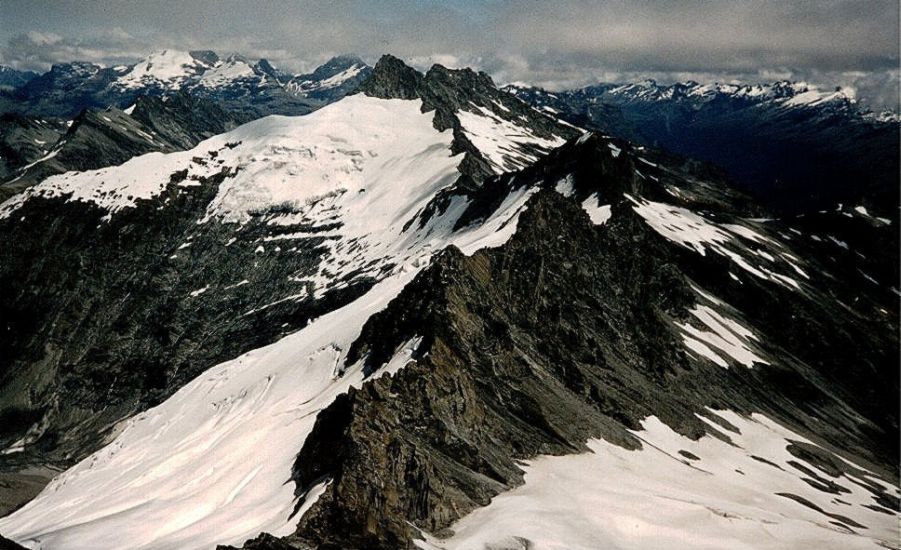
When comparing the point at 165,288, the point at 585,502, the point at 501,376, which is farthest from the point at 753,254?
the point at 165,288

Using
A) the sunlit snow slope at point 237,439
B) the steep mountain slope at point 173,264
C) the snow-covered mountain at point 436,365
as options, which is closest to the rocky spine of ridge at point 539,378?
the snow-covered mountain at point 436,365

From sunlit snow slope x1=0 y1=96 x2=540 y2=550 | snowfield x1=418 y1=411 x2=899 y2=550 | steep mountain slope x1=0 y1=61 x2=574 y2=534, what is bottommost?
snowfield x1=418 y1=411 x2=899 y2=550

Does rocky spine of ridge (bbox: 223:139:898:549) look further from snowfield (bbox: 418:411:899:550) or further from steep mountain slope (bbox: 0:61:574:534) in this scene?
steep mountain slope (bbox: 0:61:574:534)

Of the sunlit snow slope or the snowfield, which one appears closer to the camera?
the snowfield

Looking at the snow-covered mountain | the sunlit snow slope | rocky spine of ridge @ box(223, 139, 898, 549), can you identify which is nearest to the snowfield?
the snow-covered mountain

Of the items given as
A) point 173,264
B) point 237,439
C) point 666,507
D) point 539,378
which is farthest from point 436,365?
point 173,264

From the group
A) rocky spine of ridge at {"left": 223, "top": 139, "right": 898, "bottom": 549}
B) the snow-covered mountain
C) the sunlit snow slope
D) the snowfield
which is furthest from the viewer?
the sunlit snow slope

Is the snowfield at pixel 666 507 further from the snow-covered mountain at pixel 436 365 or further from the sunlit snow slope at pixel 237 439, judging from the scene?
the sunlit snow slope at pixel 237 439
